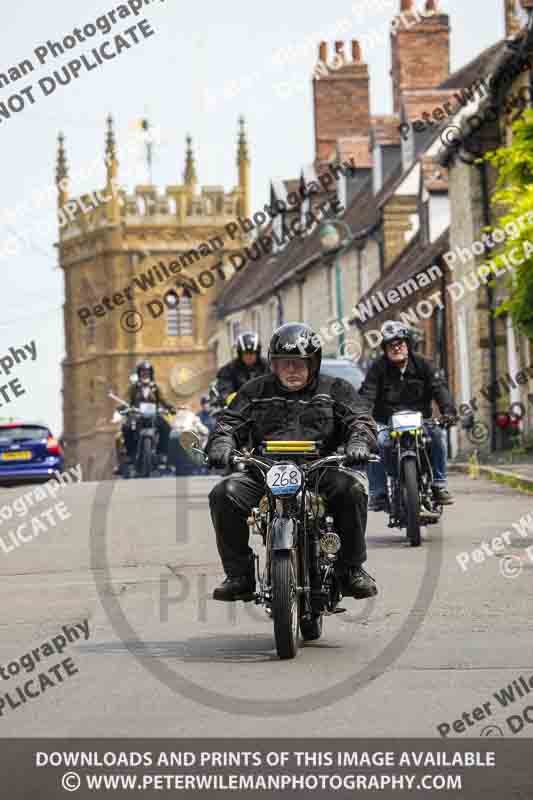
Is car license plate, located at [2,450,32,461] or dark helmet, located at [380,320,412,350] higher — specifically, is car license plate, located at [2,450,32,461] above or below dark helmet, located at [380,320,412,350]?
below

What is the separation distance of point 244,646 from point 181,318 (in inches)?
3932

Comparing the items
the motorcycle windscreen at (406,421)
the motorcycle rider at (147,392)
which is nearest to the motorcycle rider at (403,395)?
the motorcycle windscreen at (406,421)

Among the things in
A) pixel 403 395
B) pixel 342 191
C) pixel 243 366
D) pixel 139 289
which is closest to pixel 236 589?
pixel 403 395

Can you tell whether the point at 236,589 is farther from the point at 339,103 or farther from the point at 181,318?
the point at 181,318

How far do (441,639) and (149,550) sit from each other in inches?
244

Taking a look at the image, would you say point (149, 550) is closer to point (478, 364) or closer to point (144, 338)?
point (478, 364)

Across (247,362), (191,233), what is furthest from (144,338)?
(247,362)

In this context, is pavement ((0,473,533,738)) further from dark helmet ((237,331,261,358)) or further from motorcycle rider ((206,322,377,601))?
dark helmet ((237,331,261,358))

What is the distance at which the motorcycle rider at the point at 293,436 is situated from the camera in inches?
332

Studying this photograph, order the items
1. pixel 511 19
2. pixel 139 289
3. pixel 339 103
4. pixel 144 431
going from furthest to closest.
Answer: pixel 139 289 < pixel 339 103 < pixel 511 19 < pixel 144 431

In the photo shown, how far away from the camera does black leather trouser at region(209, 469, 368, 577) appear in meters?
8.42

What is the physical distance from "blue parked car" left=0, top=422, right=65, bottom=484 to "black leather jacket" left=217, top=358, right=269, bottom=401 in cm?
1618

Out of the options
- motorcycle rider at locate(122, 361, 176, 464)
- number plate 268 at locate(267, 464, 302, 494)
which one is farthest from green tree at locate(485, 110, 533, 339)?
number plate 268 at locate(267, 464, 302, 494)

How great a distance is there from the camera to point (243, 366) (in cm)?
1692
